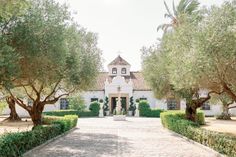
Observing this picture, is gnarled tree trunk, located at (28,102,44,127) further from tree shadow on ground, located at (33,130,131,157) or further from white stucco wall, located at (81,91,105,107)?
white stucco wall, located at (81,91,105,107)

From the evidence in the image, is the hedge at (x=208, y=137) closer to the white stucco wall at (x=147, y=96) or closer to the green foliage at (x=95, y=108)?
the green foliage at (x=95, y=108)

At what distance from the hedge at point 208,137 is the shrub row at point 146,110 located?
76.5 ft

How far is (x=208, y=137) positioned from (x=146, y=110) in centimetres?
3381

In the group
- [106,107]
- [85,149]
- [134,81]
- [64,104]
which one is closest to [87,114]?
[106,107]

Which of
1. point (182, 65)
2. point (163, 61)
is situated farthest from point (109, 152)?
point (163, 61)

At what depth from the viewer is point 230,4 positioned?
47.4 ft

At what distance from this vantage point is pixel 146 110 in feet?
167

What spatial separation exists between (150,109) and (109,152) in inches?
1385

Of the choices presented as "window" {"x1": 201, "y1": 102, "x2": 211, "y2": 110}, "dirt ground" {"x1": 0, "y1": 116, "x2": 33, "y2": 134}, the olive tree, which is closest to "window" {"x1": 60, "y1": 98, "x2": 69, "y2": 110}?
"window" {"x1": 201, "y1": 102, "x2": 211, "y2": 110}

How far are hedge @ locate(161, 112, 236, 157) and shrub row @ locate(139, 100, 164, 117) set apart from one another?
76.5 ft

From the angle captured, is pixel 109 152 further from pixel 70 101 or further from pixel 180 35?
pixel 70 101

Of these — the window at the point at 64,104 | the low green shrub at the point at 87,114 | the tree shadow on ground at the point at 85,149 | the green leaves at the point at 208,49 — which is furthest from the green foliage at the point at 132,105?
the green leaves at the point at 208,49

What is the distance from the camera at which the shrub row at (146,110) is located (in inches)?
1983

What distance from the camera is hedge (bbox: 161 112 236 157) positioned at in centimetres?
1407
